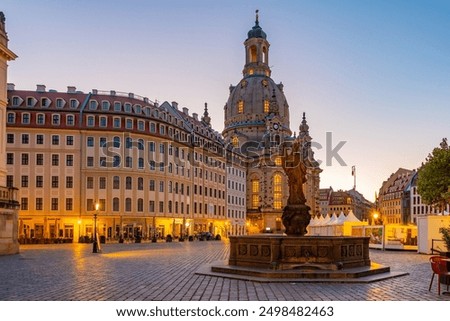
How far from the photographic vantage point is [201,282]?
61.9 feet

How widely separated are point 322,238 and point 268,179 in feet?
359

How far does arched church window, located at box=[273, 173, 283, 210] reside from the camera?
429 ft

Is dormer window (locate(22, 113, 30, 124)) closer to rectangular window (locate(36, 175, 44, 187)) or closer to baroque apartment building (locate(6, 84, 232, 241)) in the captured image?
baroque apartment building (locate(6, 84, 232, 241))

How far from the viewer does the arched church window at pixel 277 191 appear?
130625mm

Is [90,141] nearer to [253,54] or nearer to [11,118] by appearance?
[11,118]

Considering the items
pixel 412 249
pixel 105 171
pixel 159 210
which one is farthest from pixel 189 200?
pixel 412 249

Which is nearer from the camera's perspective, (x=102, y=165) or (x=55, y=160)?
(x=55, y=160)

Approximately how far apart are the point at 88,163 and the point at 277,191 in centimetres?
7087

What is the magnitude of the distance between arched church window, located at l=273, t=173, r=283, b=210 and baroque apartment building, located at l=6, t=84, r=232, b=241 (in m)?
59.3

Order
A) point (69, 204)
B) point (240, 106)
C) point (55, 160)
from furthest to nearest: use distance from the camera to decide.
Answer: point (240, 106) → point (55, 160) → point (69, 204)

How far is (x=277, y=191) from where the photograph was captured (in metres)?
132

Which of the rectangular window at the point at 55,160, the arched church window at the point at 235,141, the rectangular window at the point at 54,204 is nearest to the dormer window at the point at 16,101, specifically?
the rectangular window at the point at 55,160

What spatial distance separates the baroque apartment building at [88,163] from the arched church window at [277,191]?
5930 cm

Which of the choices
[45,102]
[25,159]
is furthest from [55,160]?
[45,102]
